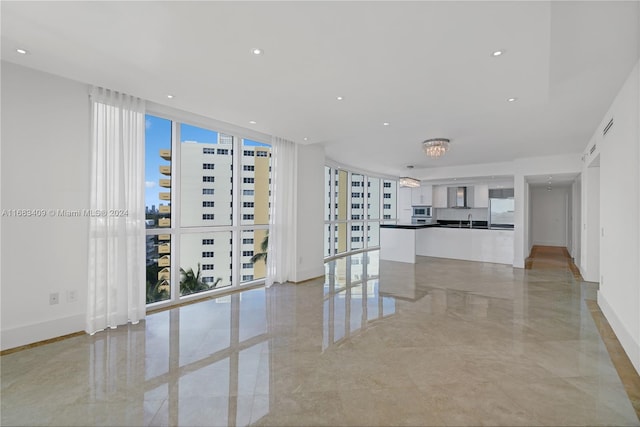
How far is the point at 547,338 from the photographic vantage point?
10.6 ft

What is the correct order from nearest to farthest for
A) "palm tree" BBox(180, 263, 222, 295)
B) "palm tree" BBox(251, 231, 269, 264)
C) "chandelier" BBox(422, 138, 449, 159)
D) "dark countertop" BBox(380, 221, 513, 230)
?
"palm tree" BBox(180, 263, 222, 295)
"chandelier" BBox(422, 138, 449, 159)
"palm tree" BBox(251, 231, 269, 264)
"dark countertop" BBox(380, 221, 513, 230)

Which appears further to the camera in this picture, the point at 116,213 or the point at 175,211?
the point at 175,211

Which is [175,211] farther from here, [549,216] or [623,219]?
[549,216]

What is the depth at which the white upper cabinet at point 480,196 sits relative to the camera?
942 cm

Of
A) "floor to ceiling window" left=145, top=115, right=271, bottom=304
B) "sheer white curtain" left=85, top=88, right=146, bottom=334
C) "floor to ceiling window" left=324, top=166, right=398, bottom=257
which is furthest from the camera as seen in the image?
"floor to ceiling window" left=324, top=166, right=398, bottom=257

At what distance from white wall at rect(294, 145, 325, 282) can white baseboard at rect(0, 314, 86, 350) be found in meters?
3.33

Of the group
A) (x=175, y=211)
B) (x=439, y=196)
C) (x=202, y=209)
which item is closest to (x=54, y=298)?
(x=175, y=211)

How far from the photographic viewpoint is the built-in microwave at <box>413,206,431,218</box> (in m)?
10.1

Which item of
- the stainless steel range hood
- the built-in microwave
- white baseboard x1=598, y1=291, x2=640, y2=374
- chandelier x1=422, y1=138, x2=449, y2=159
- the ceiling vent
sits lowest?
white baseboard x1=598, y1=291, x2=640, y2=374

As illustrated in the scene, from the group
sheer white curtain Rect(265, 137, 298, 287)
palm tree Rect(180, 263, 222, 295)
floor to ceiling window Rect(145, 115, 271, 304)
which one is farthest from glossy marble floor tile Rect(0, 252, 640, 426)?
sheer white curtain Rect(265, 137, 298, 287)

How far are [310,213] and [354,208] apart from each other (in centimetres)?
386

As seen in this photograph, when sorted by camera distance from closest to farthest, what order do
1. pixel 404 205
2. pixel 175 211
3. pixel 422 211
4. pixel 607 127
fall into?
pixel 607 127, pixel 175 211, pixel 422 211, pixel 404 205

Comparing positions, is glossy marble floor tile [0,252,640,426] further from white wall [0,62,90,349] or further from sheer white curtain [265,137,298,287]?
sheer white curtain [265,137,298,287]

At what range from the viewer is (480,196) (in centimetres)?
950
